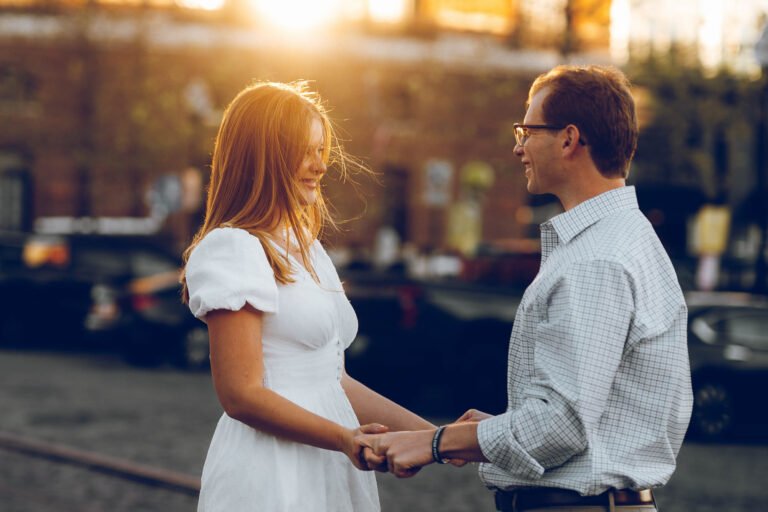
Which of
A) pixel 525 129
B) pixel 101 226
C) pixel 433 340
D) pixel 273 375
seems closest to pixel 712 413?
pixel 433 340

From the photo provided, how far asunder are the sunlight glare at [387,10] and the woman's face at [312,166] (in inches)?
1642

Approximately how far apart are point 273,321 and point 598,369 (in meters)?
0.82

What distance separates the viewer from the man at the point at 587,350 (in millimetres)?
2643

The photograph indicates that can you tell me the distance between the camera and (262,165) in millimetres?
3039

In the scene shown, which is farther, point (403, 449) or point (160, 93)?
point (160, 93)

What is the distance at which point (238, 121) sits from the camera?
307 centimetres

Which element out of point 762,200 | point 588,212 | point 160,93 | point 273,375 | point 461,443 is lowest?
point 762,200

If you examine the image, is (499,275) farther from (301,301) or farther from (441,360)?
(301,301)

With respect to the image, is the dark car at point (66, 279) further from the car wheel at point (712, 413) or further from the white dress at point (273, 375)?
the white dress at point (273, 375)

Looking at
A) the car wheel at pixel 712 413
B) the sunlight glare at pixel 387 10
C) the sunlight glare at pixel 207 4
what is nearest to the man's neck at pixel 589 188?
the car wheel at pixel 712 413

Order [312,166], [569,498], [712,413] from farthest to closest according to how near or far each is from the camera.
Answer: [712,413], [312,166], [569,498]

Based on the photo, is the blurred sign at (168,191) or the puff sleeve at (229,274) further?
the blurred sign at (168,191)

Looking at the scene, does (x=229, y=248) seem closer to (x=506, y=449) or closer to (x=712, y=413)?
(x=506, y=449)

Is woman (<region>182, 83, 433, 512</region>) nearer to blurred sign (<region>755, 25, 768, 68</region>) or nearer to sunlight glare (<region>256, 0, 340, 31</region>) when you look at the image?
blurred sign (<region>755, 25, 768, 68</region>)
